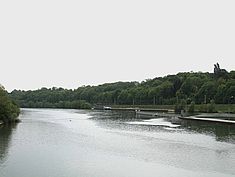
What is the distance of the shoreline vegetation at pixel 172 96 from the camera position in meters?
99.9

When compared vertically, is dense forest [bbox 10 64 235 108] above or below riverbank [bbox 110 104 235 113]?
above

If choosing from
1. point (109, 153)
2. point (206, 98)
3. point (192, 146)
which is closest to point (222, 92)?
point (206, 98)

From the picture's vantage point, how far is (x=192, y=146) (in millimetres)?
36031

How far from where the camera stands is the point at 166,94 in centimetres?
13788

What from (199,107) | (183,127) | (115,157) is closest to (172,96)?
(199,107)

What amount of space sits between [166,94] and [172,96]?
2.94 meters

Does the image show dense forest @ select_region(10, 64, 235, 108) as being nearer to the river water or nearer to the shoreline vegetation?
the shoreline vegetation

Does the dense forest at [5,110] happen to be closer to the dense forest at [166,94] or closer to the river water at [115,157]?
the river water at [115,157]

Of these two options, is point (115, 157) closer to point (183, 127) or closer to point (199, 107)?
point (183, 127)

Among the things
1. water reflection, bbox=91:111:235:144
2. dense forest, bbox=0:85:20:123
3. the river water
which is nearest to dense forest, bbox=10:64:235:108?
water reflection, bbox=91:111:235:144

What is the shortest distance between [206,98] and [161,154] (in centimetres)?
8076

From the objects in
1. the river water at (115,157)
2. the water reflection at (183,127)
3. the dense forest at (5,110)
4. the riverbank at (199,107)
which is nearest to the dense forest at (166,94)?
the riverbank at (199,107)

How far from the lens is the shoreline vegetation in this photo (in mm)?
99938

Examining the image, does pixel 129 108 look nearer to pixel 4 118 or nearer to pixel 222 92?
pixel 222 92
